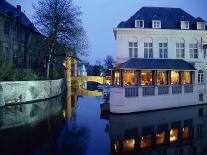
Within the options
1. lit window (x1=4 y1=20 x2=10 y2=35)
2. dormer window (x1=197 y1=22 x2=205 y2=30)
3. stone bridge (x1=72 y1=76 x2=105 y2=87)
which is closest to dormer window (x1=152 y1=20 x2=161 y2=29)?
dormer window (x1=197 y1=22 x2=205 y2=30)

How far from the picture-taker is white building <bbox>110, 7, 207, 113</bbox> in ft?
78.2

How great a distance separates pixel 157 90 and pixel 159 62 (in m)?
3.16

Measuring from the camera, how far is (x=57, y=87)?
4019cm

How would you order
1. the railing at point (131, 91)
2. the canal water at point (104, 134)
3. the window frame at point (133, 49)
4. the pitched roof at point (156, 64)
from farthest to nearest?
1. the window frame at point (133, 49)
2. the pitched roof at point (156, 64)
3. the railing at point (131, 91)
4. the canal water at point (104, 134)

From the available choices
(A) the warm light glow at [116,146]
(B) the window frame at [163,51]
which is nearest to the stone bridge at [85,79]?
(B) the window frame at [163,51]

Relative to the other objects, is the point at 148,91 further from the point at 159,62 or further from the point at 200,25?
the point at 200,25

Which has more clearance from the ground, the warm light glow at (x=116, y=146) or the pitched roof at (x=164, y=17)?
the pitched roof at (x=164, y=17)

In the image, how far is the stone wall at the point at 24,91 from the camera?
2639 cm

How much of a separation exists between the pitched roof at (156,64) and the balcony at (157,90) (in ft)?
5.47

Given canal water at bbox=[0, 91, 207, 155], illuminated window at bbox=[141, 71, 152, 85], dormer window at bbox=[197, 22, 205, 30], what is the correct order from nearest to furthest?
1. canal water at bbox=[0, 91, 207, 155]
2. illuminated window at bbox=[141, 71, 152, 85]
3. dormer window at bbox=[197, 22, 205, 30]

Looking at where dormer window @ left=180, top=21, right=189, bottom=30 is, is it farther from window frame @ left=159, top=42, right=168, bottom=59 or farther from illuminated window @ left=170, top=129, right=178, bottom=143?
illuminated window @ left=170, top=129, right=178, bottom=143

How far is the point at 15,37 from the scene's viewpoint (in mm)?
39688

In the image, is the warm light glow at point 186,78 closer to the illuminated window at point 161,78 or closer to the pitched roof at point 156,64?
the pitched roof at point 156,64

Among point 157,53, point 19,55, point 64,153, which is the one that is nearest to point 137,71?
point 157,53
